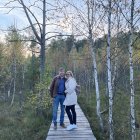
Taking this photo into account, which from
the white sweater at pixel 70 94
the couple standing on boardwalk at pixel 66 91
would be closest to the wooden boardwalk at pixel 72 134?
the couple standing on boardwalk at pixel 66 91

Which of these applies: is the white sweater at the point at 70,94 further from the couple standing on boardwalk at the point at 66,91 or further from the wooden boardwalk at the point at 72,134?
the wooden boardwalk at the point at 72,134

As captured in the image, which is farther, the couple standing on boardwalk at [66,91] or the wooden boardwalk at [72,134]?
the couple standing on boardwalk at [66,91]

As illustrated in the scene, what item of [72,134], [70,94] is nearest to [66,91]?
[70,94]

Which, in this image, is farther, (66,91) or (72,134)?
(66,91)

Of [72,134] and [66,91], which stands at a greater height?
[66,91]

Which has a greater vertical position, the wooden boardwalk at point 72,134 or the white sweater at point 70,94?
the white sweater at point 70,94

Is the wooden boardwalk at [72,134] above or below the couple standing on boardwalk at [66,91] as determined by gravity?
below

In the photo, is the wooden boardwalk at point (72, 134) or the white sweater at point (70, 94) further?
the white sweater at point (70, 94)

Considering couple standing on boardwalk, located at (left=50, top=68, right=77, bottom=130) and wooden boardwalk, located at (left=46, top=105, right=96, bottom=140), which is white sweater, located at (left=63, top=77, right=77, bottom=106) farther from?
wooden boardwalk, located at (left=46, top=105, right=96, bottom=140)

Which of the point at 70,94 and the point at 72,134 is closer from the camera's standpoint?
the point at 72,134

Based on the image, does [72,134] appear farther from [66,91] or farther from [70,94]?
[66,91]

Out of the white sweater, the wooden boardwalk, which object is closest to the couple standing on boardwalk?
the white sweater

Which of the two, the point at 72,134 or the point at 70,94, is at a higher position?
the point at 70,94

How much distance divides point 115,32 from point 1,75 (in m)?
24.6
